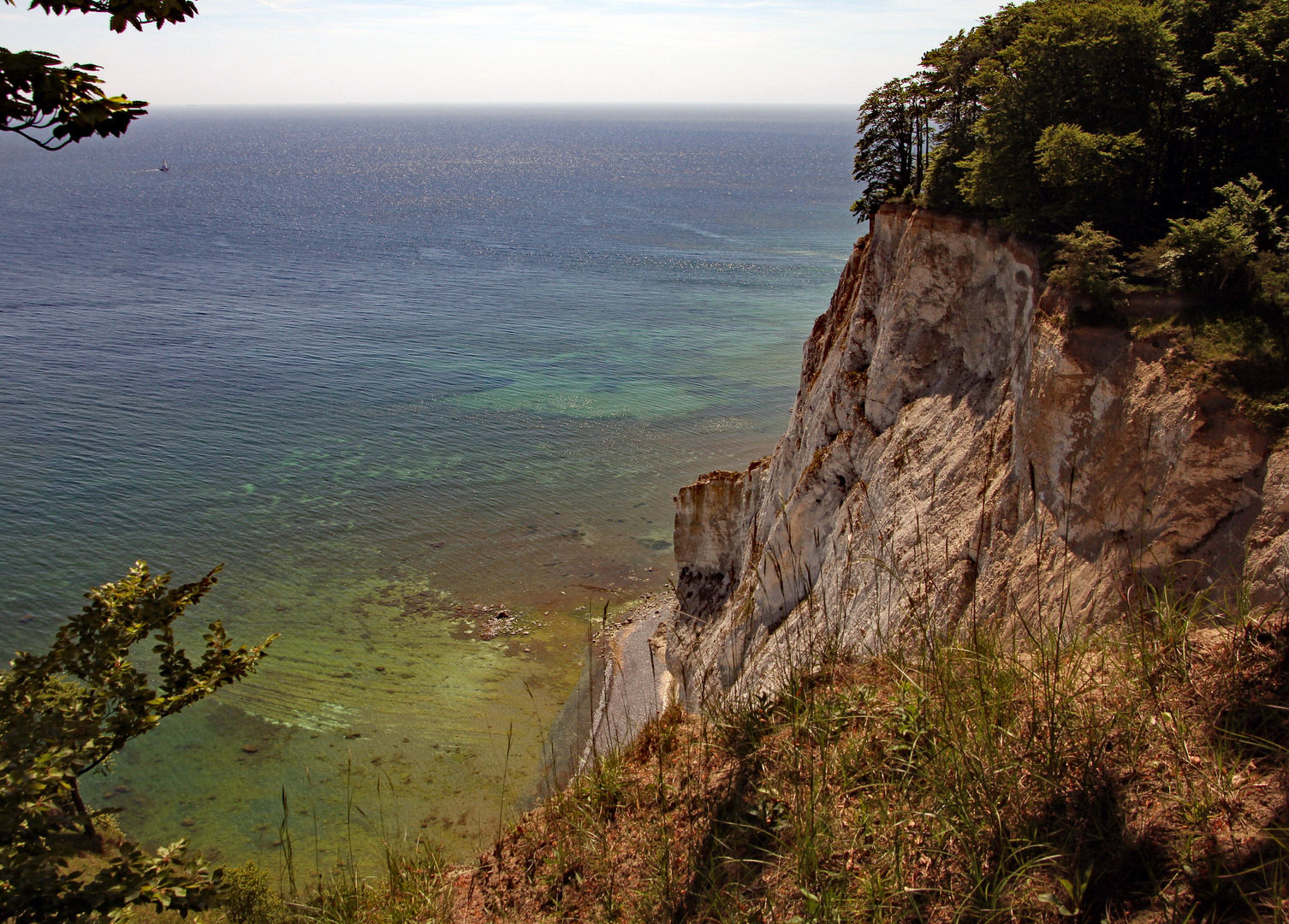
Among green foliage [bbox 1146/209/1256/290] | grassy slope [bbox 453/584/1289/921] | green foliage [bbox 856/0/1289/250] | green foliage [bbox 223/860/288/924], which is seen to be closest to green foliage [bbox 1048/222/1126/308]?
green foliage [bbox 1146/209/1256/290]

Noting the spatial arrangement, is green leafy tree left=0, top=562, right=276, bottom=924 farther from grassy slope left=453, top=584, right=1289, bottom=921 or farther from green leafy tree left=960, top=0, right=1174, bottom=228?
green leafy tree left=960, top=0, right=1174, bottom=228

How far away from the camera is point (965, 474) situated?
16016 mm

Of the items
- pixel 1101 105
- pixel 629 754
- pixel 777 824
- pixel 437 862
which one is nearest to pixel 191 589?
pixel 437 862

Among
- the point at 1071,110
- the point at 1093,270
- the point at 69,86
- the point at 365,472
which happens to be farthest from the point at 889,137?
the point at 365,472

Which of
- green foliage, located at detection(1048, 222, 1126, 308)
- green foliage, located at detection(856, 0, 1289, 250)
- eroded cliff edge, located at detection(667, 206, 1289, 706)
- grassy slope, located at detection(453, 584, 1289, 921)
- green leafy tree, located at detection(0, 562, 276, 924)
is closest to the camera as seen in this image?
grassy slope, located at detection(453, 584, 1289, 921)

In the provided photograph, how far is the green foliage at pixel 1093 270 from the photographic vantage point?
1374 cm

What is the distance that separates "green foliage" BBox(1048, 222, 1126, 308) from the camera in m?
13.7

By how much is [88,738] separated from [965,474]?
47.2ft

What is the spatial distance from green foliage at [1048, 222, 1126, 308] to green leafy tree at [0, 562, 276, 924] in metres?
14.0

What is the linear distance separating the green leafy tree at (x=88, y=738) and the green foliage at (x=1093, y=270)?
14.0 m

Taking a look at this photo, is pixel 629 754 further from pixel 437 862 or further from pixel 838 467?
pixel 838 467

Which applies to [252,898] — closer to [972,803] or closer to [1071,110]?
[972,803]

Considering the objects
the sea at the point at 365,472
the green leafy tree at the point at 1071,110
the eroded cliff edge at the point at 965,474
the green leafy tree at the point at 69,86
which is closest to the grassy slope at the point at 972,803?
the eroded cliff edge at the point at 965,474

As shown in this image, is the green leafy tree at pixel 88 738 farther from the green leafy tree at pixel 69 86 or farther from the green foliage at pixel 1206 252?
the green foliage at pixel 1206 252
